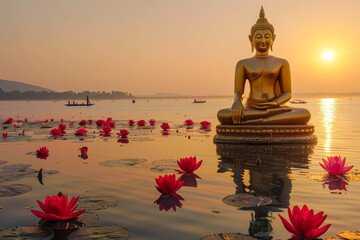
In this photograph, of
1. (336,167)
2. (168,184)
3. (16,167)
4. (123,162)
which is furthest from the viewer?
(123,162)

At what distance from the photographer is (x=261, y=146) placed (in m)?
8.96

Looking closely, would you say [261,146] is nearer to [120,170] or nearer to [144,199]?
[120,170]

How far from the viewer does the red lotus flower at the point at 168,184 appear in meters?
4.14

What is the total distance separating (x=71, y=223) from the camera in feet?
10.9

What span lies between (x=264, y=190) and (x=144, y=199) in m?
1.65

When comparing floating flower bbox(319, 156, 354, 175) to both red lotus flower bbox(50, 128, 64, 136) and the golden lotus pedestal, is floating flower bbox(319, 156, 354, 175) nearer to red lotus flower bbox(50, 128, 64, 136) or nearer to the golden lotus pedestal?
the golden lotus pedestal

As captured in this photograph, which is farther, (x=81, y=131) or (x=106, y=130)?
(x=106, y=130)

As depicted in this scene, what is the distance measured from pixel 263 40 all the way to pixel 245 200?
735 centimetres

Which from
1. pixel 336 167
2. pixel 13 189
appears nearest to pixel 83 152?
pixel 13 189

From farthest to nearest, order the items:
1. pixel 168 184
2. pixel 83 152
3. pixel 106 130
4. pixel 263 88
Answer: pixel 106 130 < pixel 263 88 < pixel 83 152 < pixel 168 184

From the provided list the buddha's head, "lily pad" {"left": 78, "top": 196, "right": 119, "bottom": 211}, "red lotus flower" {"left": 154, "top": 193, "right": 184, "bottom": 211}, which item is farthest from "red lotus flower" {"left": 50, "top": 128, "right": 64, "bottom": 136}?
"red lotus flower" {"left": 154, "top": 193, "right": 184, "bottom": 211}

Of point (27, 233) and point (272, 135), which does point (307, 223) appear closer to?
point (27, 233)

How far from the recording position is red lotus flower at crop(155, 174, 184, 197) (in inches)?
163

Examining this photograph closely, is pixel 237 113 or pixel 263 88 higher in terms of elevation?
pixel 263 88
